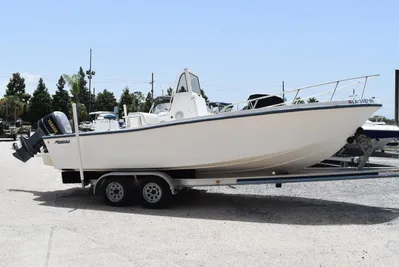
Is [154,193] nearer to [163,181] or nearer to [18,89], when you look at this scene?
[163,181]

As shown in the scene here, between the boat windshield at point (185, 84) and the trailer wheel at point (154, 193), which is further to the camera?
the boat windshield at point (185, 84)

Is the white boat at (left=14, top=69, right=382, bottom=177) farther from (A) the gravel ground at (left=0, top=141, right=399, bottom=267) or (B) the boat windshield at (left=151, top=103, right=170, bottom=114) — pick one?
(B) the boat windshield at (left=151, top=103, right=170, bottom=114)

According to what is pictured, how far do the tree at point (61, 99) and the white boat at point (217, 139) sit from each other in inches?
2207

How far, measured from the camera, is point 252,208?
24.1ft

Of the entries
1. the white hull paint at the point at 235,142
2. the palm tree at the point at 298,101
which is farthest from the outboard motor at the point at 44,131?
the palm tree at the point at 298,101

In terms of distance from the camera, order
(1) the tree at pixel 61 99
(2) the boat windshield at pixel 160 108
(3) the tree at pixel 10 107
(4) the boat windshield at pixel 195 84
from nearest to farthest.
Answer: (4) the boat windshield at pixel 195 84
(2) the boat windshield at pixel 160 108
(3) the tree at pixel 10 107
(1) the tree at pixel 61 99

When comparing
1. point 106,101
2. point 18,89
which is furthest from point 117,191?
point 18,89

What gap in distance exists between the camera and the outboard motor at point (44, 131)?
331 inches

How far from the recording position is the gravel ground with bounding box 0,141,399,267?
4586 millimetres

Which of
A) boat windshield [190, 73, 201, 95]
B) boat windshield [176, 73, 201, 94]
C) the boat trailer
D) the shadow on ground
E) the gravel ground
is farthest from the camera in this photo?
boat windshield [190, 73, 201, 95]

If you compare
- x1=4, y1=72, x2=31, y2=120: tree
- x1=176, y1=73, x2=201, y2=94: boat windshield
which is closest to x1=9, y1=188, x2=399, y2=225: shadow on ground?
x1=176, y1=73, x2=201, y2=94: boat windshield

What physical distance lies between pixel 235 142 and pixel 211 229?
1.68m

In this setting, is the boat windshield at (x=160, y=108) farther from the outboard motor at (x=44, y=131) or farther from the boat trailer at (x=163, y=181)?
the boat trailer at (x=163, y=181)

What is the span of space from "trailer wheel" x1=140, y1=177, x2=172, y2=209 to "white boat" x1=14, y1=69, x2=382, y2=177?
0.29 metres
